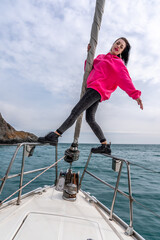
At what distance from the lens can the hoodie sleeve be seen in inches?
72.8

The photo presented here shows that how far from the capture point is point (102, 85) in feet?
6.84

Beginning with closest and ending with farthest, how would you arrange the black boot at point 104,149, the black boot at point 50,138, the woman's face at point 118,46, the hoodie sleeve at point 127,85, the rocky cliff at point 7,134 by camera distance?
the hoodie sleeve at point 127,85 < the black boot at point 50,138 < the black boot at point 104,149 < the woman's face at point 118,46 < the rocky cliff at point 7,134

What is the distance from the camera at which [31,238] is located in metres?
1.09

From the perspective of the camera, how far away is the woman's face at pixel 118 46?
7.36ft

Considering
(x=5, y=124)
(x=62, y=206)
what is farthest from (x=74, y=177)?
(x=5, y=124)

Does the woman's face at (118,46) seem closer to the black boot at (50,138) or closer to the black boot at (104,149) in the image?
the black boot at (104,149)

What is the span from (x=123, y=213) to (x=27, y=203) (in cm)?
283

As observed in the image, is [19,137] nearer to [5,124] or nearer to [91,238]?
[5,124]

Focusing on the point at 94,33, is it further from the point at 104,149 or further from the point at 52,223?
the point at 52,223

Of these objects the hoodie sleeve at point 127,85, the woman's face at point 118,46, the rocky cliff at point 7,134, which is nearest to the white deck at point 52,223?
the hoodie sleeve at point 127,85

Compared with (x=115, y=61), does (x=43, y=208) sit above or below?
below

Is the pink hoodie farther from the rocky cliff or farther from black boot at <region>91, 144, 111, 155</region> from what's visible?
the rocky cliff

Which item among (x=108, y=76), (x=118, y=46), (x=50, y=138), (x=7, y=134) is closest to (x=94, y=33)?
(x=118, y=46)

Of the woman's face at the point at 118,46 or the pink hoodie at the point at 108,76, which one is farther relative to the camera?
the woman's face at the point at 118,46
